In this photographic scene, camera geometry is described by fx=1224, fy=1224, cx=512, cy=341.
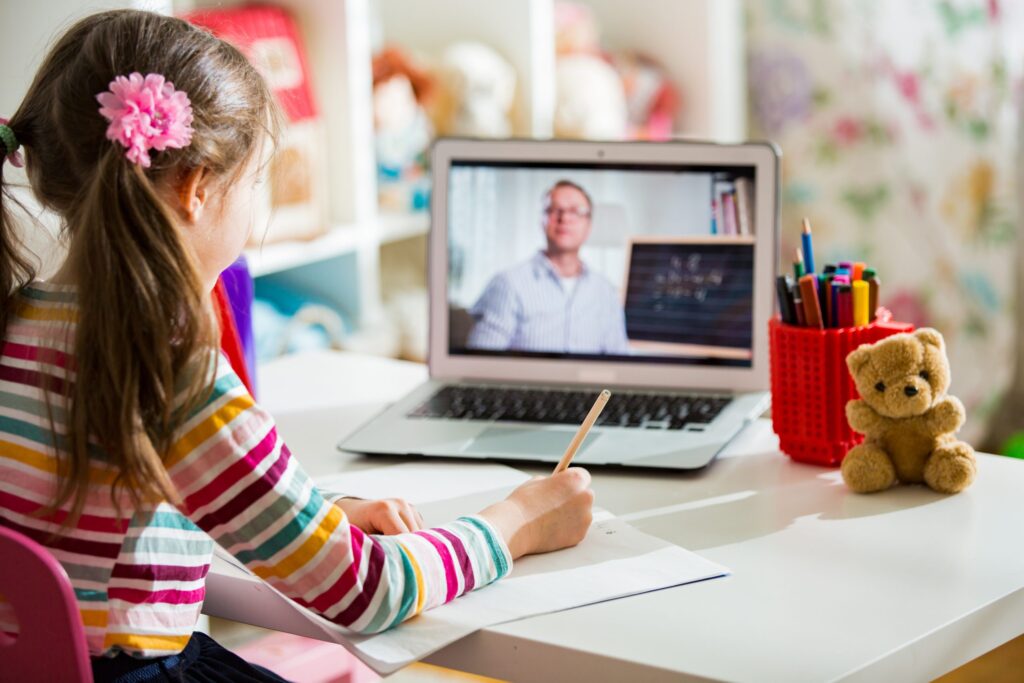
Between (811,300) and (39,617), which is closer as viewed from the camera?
(39,617)

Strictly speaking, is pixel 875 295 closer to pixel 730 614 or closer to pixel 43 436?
pixel 730 614

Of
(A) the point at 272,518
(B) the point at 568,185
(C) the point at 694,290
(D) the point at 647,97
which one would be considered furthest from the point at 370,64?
(A) the point at 272,518

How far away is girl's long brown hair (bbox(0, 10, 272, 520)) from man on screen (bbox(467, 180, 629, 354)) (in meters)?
0.52

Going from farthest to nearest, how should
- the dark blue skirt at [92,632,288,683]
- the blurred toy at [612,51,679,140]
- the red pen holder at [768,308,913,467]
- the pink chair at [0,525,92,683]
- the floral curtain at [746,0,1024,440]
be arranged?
the blurred toy at [612,51,679,140] → the floral curtain at [746,0,1024,440] → the red pen holder at [768,308,913,467] → the dark blue skirt at [92,632,288,683] → the pink chair at [0,525,92,683]

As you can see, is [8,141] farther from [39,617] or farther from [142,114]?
[39,617]

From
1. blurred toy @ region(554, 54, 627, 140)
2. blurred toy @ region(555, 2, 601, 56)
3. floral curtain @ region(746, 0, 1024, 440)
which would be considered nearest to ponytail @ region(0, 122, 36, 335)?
blurred toy @ region(554, 54, 627, 140)

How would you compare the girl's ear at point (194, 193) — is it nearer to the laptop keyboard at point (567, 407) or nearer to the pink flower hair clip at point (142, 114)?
the pink flower hair clip at point (142, 114)

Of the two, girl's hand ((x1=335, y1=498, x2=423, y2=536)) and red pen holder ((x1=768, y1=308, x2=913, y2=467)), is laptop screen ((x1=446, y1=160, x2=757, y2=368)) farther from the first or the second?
girl's hand ((x1=335, y1=498, x2=423, y2=536))

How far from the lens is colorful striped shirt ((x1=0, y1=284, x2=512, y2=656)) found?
757mm

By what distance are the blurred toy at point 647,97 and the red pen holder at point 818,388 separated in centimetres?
153

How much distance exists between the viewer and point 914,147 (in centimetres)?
247

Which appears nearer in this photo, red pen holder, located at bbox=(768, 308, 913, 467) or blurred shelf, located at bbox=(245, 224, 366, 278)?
red pen holder, located at bbox=(768, 308, 913, 467)

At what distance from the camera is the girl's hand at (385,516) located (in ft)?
3.03

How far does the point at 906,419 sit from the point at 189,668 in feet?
1.93
